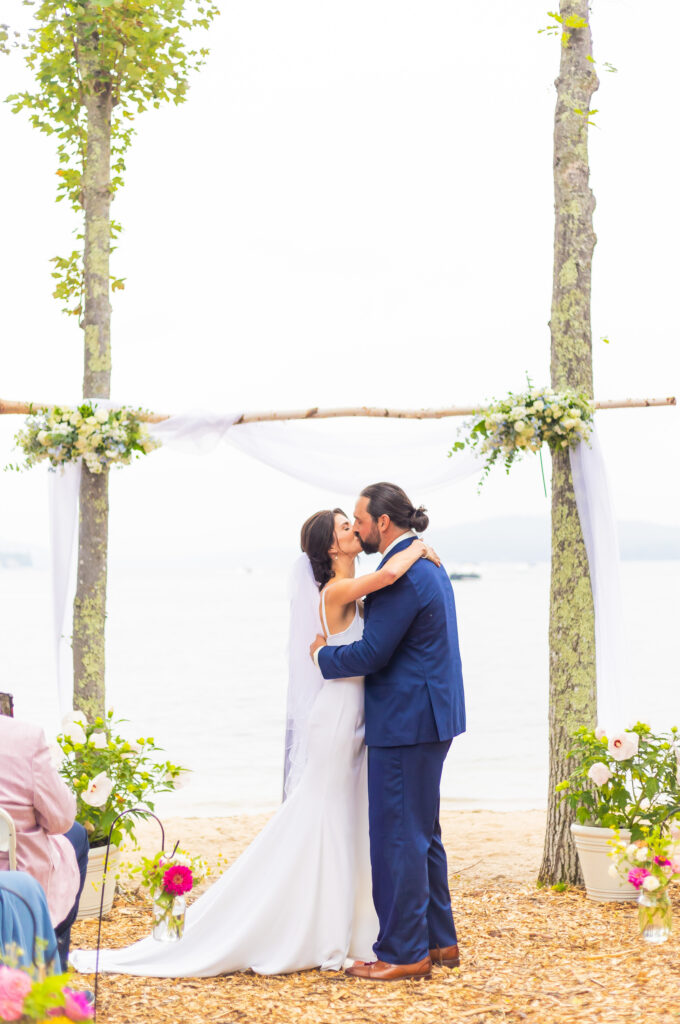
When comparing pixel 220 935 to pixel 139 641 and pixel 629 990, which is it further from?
pixel 139 641

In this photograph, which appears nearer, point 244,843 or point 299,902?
point 299,902

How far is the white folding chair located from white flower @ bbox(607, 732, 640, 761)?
8.99ft

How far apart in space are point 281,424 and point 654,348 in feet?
25.6

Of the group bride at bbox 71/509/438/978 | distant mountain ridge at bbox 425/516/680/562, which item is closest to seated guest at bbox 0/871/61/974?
bride at bbox 71/509/438/978

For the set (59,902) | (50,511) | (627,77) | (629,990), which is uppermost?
(627,77)

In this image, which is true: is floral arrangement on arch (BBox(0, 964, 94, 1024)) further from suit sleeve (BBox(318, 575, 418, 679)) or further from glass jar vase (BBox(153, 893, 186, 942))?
suit sleeve (BBox(318, 575, 418, 679))

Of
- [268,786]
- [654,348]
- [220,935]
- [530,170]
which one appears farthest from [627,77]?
[268,786]

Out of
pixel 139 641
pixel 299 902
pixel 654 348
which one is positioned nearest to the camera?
pixel 299 902

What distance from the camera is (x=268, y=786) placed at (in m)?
11.6

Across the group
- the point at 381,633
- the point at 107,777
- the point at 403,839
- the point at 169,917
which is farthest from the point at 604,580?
the point at 169,917

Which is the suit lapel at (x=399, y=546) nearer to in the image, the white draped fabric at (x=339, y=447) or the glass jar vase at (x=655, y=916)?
the white draped fabric at (x=339, y=447)

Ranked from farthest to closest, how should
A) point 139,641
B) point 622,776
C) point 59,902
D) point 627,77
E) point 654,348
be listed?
point 139,641
point 654,348
point 627,77
point 622,776
point 59,902

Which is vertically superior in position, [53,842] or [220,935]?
[53,842]

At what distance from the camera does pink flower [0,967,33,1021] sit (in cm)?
145
